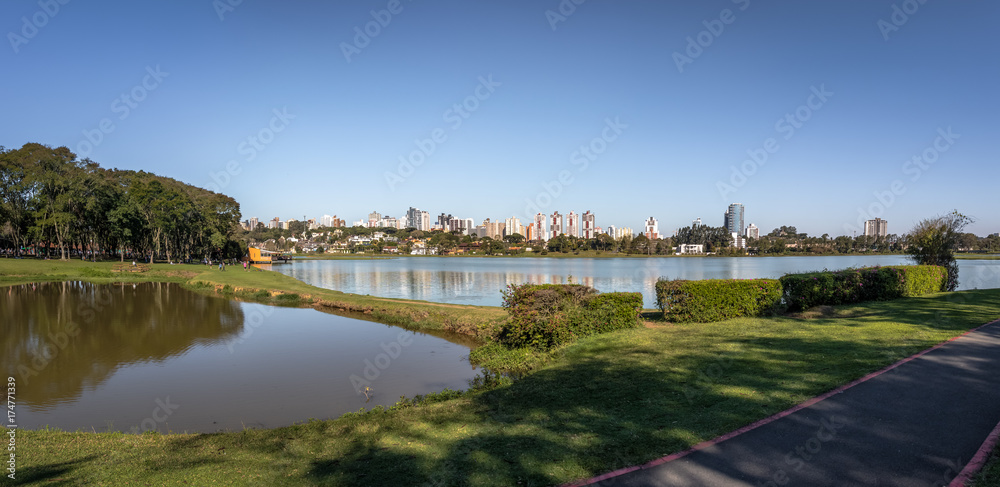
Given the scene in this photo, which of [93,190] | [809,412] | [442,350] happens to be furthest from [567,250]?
[809,412]

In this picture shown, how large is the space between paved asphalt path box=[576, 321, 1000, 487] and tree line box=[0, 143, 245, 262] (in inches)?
2635

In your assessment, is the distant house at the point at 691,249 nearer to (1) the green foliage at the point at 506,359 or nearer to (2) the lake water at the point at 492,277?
(2) the lake water at the point at 492,277

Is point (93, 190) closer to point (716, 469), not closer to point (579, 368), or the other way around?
point (579, 368)

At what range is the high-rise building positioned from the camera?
5743 inches

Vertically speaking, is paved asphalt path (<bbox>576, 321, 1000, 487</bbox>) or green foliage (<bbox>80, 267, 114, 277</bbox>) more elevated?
green foliage (<bbox>80, 267, 114, 277</bbox>)

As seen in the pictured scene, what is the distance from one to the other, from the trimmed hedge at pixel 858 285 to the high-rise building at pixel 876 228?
148908mm

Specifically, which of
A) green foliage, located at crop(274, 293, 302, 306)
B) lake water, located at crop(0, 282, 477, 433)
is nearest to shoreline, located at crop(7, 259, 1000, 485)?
lake water, located at crop(0, 282, 477, 433)

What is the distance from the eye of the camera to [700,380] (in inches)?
341

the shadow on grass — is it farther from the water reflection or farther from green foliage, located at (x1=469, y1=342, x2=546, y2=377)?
green foliage, located at (x1=469, y1=342, x2=546, y2=377)

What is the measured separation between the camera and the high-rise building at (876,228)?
145875mm

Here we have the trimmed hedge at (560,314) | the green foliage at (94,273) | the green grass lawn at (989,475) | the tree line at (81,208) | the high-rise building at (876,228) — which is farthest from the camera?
the high-rise building at (876,228)

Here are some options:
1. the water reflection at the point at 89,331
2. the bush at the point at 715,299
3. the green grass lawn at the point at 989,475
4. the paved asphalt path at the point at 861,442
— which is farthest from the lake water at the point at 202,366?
the green grass lawn at the point at 989,475

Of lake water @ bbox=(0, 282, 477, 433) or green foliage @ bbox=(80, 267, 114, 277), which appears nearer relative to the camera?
lake water @ bbox=(0, 282, 477, 433)

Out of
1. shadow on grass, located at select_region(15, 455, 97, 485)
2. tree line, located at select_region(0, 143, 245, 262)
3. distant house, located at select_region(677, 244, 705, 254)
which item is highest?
tree line, located at select_region(0, 143, 245, 262)
